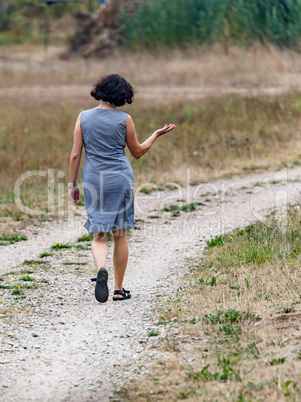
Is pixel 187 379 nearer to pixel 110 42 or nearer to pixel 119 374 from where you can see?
pixel 119 374

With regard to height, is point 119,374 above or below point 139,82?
above

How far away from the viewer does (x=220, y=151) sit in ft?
44.5

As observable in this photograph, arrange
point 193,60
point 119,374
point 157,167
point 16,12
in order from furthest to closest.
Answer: point 16,12 → point 193,60 → point 157,167 → point 119,374

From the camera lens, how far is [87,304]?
5828mm

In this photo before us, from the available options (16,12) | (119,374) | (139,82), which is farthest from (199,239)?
(16,12)

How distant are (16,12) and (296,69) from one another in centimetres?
3525

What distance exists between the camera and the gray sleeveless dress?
5508 mm

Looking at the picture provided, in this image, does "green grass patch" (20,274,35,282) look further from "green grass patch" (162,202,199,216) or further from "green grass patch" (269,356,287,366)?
"green grass patch" (162,202,199,216)

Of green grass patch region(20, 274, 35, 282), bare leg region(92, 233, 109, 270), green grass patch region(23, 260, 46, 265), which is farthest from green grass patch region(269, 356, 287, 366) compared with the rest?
green grass patch region(23, 260, 46, 265)

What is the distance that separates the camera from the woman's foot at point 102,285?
5410 millimetres

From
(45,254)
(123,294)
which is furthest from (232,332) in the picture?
(45,254)

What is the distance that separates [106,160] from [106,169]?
8cm

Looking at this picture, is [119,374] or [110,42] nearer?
[119,374]

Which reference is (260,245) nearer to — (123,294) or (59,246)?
(123,294)
